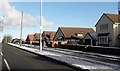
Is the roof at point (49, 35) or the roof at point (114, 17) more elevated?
the roof at point (114, 17)

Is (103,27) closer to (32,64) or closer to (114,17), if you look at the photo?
(114,17)

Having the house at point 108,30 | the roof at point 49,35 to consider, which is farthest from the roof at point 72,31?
the house at point 108,30

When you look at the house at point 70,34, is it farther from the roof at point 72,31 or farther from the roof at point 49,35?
the roof at point 49,35

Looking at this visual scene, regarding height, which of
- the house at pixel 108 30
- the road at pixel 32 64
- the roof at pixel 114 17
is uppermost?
the roof at pixel 114 17

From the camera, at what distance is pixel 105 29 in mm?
55688

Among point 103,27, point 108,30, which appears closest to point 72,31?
point 103,27

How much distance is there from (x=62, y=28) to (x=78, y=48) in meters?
45.4

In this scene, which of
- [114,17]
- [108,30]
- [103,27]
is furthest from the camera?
[103,27]

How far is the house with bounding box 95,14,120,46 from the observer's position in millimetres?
52562

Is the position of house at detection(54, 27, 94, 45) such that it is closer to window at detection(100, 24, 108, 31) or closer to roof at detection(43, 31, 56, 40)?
roof at detection(43, 31, 56, 40)

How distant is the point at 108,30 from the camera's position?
54.5 metres

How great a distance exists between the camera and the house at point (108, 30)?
52562 mm

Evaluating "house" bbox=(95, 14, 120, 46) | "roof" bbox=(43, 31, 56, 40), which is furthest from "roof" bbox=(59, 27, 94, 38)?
"house" bbox=(95, 14, 120, 46)

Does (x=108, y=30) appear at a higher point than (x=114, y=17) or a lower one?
lower
